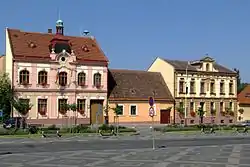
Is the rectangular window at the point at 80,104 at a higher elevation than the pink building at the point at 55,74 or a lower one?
lower

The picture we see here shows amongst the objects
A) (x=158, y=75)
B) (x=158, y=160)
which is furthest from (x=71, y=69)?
(x=158, y=160)

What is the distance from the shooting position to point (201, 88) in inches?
3095

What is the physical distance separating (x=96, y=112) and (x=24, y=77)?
1188 centimetres

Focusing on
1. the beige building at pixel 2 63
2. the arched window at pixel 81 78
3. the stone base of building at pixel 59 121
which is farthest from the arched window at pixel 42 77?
the beige building at pixel 2 63

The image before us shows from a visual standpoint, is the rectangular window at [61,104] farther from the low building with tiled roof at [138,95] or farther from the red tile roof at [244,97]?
the red tile roof at [244,97]

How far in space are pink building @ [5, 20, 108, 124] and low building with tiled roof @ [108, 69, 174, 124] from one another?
3.11m

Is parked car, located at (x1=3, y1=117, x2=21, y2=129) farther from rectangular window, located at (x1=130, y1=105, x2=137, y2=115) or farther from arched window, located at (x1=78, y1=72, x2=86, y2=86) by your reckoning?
rectangular window, located at (x1=130, y1=105, x2=137, y2=115)

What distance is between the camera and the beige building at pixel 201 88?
7581 cm

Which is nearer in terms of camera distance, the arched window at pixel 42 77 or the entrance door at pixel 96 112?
the arched window at pixel 42 77

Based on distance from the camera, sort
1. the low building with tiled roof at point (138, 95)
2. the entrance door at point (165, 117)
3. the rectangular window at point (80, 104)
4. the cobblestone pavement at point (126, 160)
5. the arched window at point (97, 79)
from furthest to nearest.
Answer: the entrance door at point (165, 117) < the low building with tiled roof at point (138, 95) < the arched window at point (97, 79) < the rectangular window at point (80, 104) < the cobblestone pavement at point (126, 160)

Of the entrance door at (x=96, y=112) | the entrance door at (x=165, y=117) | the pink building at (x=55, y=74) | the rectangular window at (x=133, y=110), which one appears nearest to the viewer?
the pink building at (x=55, y=74)

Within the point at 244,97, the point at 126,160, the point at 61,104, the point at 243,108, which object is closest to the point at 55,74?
the point at 61,104

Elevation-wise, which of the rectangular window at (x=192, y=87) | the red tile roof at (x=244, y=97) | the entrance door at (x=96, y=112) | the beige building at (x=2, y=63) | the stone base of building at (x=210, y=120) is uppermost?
the beige building at (x=2, y=63)

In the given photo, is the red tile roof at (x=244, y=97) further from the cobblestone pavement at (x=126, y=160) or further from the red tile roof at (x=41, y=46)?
the cobblestone pavement at (x=126, y=160)
